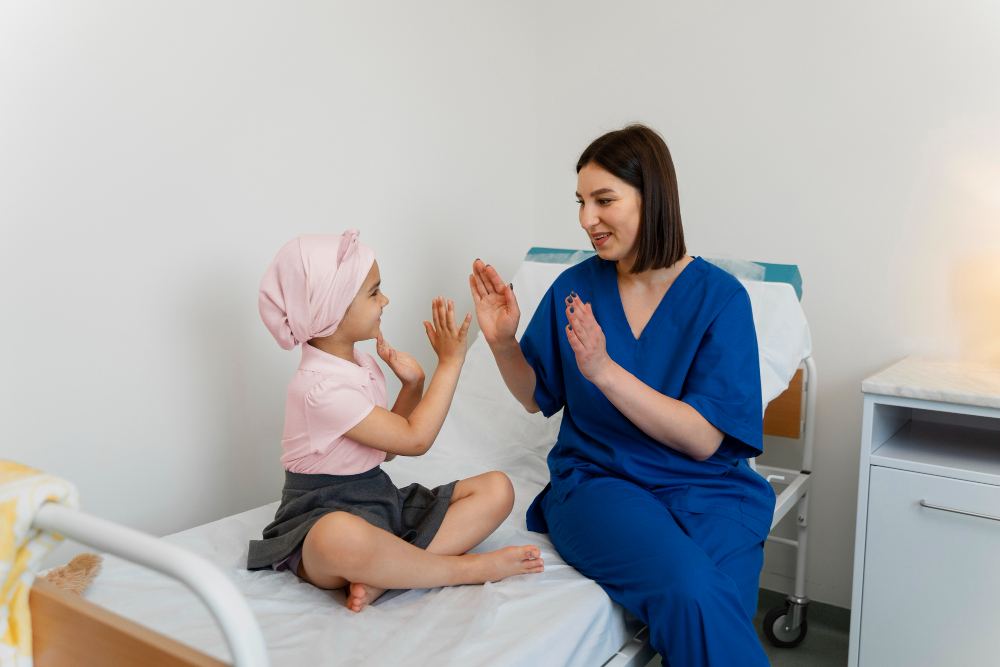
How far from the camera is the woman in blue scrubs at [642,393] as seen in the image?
1.36m

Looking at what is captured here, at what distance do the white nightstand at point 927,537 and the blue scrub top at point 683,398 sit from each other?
0.34m

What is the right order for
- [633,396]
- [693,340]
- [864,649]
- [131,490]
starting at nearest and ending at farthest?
[633,396] < [693,340] < [131,490] < [864,649]

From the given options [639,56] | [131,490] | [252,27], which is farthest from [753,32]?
[131,490]

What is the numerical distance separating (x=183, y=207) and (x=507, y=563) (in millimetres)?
984

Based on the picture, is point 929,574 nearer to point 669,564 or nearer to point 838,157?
point 669,564

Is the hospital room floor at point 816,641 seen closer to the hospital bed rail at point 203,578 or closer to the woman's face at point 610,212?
the woman's face at point 610,212

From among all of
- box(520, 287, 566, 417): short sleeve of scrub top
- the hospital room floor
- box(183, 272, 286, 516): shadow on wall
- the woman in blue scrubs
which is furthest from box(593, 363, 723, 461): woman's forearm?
box(183, 272, 286, 516): shadow on wall

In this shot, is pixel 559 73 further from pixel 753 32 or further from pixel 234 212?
pixel 234 212

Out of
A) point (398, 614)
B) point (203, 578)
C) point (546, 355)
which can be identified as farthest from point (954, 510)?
point (203, 578)

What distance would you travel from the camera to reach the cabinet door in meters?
1.61

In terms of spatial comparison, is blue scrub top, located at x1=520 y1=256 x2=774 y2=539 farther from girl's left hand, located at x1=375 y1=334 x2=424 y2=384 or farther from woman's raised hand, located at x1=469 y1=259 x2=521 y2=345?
girl's left hand, located at x1=375 y1=334 x2=424 y2=384

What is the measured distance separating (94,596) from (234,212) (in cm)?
87

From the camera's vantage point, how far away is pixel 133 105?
1.59 meters

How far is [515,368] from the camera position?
163 centimetres
